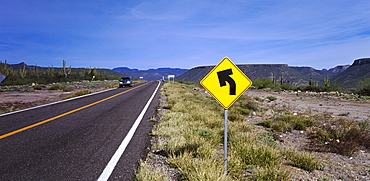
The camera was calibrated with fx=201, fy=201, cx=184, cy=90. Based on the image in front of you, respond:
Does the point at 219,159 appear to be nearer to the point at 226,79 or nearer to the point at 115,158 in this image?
the point at 226,79

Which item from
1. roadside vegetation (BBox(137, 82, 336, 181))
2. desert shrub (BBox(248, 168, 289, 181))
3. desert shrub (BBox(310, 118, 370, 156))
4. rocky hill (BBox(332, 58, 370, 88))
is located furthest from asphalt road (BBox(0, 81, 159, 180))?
rocky hill (BBox(332, 58, 370, 88))

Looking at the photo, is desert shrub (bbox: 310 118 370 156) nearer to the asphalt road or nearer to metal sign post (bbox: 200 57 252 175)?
metal sign post (bbox: 200 57 252 175)

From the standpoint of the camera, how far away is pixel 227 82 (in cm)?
361

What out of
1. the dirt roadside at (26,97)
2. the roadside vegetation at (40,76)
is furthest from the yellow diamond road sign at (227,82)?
the roadside vegetation at (40,76)

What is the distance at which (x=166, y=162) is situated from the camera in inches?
151

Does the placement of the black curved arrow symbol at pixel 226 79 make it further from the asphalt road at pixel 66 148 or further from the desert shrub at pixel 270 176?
the asphalt road at pixel 66 148

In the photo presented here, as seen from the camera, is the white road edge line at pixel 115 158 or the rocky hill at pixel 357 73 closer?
the white road edge line at pixel 115 158

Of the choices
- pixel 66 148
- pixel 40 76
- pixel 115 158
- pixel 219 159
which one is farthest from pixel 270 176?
pixel 40 76

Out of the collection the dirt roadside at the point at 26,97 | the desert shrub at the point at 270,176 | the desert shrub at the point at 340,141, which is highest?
the dirt roadside at the point at 26,97

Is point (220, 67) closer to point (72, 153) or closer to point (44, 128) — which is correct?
point (72, 153)

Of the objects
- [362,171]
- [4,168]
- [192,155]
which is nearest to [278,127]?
[362,171]

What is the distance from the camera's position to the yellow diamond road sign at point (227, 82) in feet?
11.7

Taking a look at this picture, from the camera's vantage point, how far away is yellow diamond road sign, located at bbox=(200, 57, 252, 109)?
3574mm

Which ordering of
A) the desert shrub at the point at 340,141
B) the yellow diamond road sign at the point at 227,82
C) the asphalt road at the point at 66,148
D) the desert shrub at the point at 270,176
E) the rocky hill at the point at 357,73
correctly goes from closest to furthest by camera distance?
1. the desert shrub at the point at 270,176
2. the asphalt road at the point at 66,148
3. the yellow diamond road sign at the point at 227,82
4. the desert shrub at the point at 340,141
5. the rocky hill at the point at 357,73
